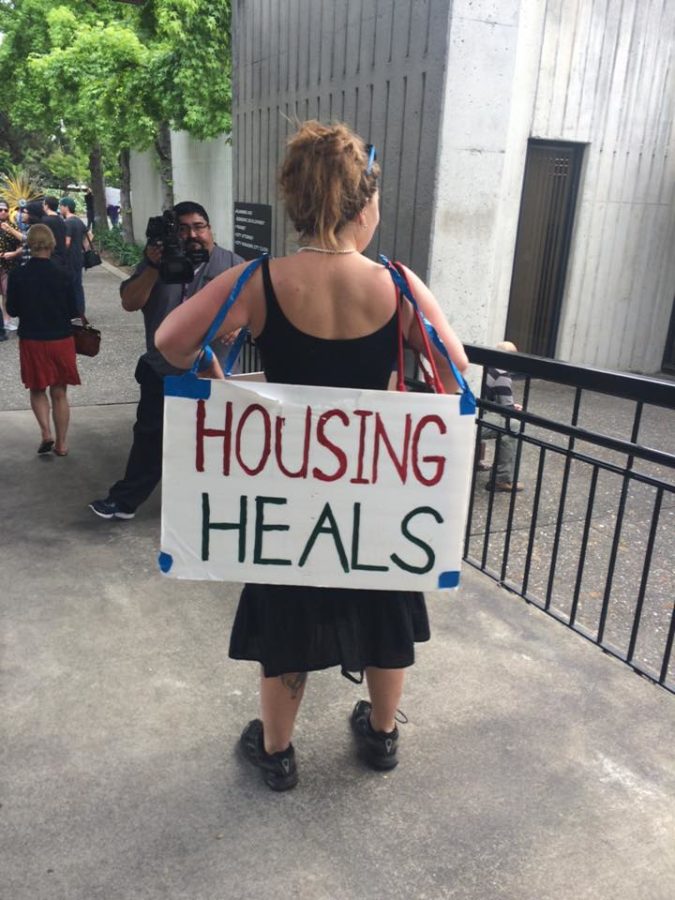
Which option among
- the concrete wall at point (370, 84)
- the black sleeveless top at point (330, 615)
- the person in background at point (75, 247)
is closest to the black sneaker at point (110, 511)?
the concrete wall at point (370, 84)

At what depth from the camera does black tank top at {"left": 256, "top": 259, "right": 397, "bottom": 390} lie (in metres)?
2.03

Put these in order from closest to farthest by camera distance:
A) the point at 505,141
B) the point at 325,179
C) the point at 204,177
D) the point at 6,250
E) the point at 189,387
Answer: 1. the point at 325,179
2. the point at 189,387
3. the point at 505,141
4. the point at 6,250
5. the point at 204,177

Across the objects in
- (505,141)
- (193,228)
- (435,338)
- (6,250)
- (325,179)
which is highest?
(505,141)

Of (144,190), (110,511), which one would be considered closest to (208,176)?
(144,190)

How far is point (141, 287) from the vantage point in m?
4.02

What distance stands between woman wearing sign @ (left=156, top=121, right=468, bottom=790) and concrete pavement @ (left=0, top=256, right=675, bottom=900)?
470 millimetres

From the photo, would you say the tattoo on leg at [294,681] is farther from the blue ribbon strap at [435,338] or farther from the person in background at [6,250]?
the person in background at [6,250]

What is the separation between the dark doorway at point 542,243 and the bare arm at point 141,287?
5.84m

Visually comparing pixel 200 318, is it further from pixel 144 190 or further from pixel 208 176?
pixel 144 190

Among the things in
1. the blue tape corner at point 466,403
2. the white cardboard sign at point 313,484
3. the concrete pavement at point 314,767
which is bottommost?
the concrete pavement at point 314,767

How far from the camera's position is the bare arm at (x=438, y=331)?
6.87 feet

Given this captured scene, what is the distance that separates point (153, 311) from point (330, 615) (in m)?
2.44

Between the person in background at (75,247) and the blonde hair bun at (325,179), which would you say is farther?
the person in background at (75,247)

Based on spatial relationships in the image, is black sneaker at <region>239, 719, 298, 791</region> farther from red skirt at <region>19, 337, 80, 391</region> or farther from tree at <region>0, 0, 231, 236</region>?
tree at <region>0, 0, 231, 236</region>
